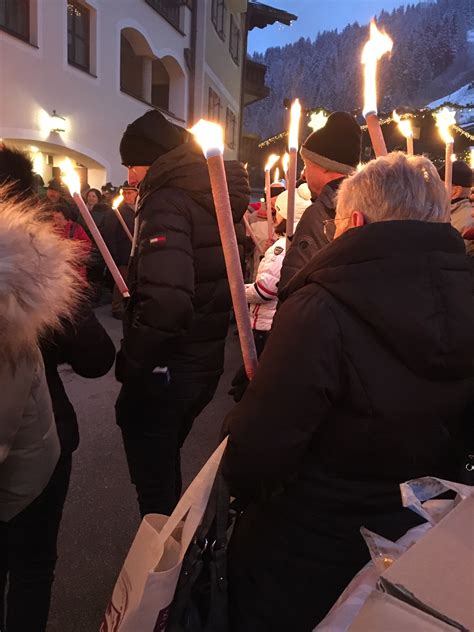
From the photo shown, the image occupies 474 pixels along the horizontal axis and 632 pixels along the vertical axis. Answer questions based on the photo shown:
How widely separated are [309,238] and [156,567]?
1.55 m

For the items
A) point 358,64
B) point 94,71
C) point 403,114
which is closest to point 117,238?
point 403,114

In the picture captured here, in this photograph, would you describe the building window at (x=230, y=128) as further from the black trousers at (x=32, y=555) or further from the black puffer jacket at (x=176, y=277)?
the black trousers at (x=32, y=555)

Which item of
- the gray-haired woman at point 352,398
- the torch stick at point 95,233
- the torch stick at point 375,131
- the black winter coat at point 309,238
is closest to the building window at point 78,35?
the torch stick at point 95,233

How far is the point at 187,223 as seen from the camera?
2.22 metres

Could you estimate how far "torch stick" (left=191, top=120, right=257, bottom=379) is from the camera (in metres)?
1.17

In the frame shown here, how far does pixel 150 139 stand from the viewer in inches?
97.0

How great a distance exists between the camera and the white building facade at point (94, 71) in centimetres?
1103

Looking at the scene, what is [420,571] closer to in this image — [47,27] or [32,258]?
[32,258]

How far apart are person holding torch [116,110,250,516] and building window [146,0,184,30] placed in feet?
51.5

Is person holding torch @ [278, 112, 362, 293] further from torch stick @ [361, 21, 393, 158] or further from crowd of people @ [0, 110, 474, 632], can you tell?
torch stick @ [361, 21, 393, 158]

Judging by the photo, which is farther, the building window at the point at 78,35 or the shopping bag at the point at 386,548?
the building window at the point at 78,35

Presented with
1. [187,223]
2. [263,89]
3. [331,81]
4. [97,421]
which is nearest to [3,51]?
[97,421]

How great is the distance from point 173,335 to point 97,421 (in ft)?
8.43

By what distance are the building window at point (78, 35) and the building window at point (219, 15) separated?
919cm
